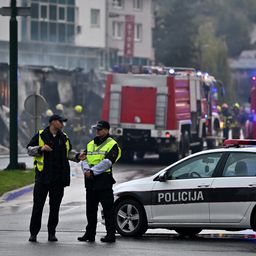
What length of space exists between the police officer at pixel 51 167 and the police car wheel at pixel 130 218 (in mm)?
1116

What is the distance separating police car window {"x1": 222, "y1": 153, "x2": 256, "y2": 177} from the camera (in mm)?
14820

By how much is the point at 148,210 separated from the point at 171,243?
743 millimetres

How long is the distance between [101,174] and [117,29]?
73.8m

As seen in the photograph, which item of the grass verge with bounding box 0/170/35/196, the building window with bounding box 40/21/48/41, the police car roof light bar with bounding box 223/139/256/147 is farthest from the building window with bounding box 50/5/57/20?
the police car roof light bar with bounding box 223/139/256/147

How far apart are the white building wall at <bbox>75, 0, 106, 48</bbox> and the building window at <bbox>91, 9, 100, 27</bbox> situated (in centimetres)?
16

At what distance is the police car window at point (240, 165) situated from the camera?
1482cm

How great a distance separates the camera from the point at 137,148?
34.5m

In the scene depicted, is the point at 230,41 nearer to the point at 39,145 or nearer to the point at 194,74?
the point at 194,74

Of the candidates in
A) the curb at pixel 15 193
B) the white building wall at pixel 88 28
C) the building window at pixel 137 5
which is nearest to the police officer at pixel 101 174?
the curb at pixel 15 193

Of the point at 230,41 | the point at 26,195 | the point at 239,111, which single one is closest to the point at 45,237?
the point at 26,195

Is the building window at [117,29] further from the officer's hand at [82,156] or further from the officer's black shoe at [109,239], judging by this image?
the officer's black shoe at [109,239]

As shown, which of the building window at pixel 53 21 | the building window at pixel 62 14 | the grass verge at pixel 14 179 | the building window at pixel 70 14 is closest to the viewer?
the grass verge at pixel 14 179

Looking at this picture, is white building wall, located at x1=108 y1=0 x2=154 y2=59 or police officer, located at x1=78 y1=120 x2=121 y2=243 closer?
police officer, located at x1=78 y1=120 x2=121 y2=243

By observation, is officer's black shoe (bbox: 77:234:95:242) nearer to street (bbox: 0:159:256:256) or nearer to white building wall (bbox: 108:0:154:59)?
street (bbox: 0:159:256:256)
